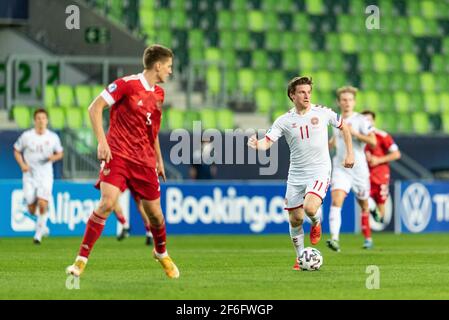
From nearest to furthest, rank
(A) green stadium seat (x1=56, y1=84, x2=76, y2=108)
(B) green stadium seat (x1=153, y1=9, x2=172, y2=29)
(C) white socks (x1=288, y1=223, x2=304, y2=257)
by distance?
(C) white socks (x1=288, y1=223, x2=304, y2=257) < (A) green stadium seat (x1=56, y1=84, x2=76, y2=108) < (B) green stadium seat (x1=153, y1=9, x2=172, y2=29)

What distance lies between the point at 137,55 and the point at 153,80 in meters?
16.2

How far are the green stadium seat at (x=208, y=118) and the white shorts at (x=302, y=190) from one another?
42.4 ft

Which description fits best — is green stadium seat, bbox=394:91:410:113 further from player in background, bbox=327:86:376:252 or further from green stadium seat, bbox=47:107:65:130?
player in background, bbox=327:86:376:252

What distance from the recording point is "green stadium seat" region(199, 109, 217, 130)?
2625 centimetres

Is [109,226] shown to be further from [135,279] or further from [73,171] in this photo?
[135,279]

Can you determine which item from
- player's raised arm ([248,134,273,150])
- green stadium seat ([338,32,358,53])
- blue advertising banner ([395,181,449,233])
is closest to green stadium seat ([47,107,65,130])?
blue advertising banner ([395,181,449,233])

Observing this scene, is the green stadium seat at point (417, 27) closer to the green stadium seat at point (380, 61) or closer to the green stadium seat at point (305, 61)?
the green stadium seat at point (380, 61)

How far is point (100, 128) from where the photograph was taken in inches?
426

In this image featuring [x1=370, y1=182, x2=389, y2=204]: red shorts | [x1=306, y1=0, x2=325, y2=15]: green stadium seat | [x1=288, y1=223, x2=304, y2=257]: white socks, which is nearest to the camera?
[x1=288, y1=223, x2=304, y2=257]: white socks

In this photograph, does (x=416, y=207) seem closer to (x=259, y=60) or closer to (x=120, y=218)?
(x=259, y=60)

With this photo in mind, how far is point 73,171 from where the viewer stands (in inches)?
955

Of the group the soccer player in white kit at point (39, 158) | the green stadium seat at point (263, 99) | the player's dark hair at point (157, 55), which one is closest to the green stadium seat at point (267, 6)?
the green stadium seat at point (263, 99)

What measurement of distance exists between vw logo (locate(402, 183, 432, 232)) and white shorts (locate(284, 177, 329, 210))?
11.6m

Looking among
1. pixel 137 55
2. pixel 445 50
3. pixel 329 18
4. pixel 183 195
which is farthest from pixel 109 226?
pixel 445 50
